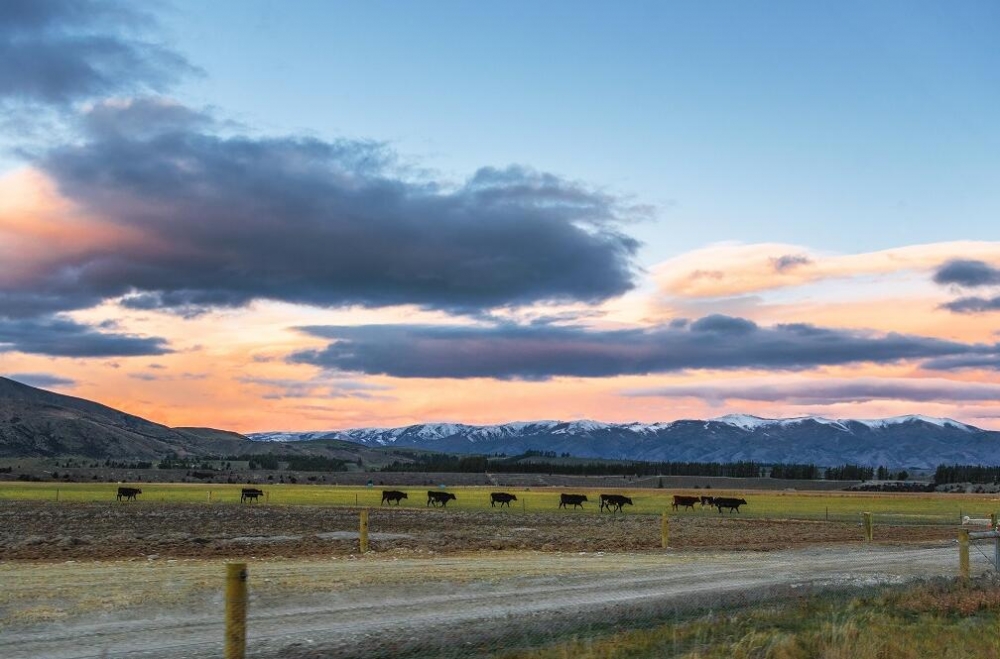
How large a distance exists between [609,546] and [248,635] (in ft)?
89.2

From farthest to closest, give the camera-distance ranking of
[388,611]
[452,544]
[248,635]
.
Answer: [452,544], [388,611], [248,635]

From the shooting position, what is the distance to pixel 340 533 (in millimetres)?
47000

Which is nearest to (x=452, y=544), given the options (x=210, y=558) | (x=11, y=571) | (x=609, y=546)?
(x=609, y=546)

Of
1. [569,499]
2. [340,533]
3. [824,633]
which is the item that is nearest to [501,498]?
[569,499]

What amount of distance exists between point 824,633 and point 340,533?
33568mm

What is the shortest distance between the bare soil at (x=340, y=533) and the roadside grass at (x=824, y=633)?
1901 cm

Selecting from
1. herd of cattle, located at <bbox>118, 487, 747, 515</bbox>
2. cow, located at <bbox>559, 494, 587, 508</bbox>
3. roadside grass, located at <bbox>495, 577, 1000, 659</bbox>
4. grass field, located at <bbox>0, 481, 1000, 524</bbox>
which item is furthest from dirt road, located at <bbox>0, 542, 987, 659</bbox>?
cow, located at <bbox>559, 494, 587, 508</bbox>

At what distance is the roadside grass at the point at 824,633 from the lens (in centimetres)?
1520

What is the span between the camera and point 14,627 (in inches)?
674

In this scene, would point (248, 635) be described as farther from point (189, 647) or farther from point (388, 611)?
point (388, 611)

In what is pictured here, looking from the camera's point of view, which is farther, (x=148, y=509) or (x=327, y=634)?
(x=148, y=509)

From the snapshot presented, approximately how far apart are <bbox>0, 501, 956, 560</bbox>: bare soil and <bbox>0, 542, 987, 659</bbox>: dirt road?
5.76 metres

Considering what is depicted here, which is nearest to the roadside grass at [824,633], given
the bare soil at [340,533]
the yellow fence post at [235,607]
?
the yellow fence post at [235,607]

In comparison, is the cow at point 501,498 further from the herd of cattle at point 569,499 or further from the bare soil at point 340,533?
the bare soil at point 340,533
